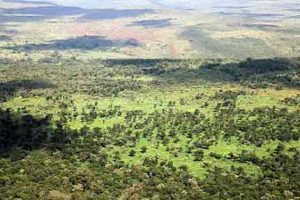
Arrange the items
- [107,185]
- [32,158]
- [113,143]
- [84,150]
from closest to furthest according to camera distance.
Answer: [107,185] < [32,158] < [84,150] < [113,143]

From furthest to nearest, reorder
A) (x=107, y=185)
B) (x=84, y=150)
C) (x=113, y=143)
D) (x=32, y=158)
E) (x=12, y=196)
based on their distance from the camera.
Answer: (x=113, y=143) → (x=84, y=150) → (x=32, y=158) → (x=107, y=185) → (x=12, y=196)

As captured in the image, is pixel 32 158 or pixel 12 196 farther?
pixel 32 158

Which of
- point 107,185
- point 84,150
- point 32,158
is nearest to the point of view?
point 107,185

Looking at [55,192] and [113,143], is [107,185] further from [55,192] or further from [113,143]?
[113,143]

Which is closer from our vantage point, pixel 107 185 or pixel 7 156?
pixel 107 185

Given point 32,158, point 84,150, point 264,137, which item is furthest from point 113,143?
point 264,137

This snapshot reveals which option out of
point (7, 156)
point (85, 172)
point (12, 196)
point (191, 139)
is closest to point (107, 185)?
point (85, 172)

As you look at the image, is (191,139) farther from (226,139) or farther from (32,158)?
(32,158)

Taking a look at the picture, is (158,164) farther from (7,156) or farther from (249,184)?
(7,156)

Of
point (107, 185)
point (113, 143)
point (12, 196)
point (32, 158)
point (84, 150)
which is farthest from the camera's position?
point (113, 143)
